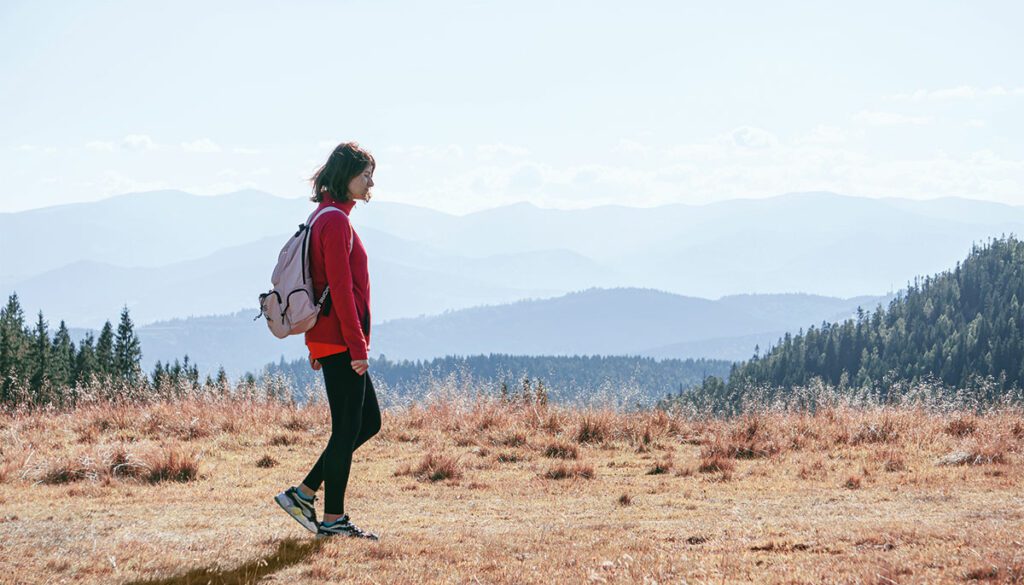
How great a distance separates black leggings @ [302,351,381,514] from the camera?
6168 mm

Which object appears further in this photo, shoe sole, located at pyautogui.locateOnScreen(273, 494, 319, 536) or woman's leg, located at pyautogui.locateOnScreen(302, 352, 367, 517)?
shoe sole, located at pyautogui.locateOnScreen(273, 494, 319, 536)

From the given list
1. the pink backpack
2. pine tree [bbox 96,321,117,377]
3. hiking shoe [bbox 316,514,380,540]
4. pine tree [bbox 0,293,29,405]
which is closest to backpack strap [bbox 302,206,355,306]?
the pink backpack

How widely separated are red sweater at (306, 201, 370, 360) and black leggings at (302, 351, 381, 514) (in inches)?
7.5

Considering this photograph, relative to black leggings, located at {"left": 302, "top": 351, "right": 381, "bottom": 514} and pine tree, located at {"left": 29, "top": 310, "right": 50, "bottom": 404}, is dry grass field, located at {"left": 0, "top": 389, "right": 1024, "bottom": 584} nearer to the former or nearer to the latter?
black leggings, located at {"left": 302, "top": 351, "right": 381, "bottom": 514}

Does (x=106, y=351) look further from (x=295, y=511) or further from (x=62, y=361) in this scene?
(x=295, y=511)

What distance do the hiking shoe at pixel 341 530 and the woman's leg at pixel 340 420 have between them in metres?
0.08

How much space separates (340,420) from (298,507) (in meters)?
0.78

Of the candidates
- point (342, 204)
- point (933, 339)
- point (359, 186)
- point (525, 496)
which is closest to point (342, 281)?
point (342, 204)

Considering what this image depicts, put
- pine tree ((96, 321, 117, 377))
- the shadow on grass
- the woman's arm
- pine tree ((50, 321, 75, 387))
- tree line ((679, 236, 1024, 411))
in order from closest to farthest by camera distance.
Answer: the shadow on grass
the woman's arm
pine tree ((50, 321, 75, 387))
pine tree ((96, 321, 117, 377))
tree line ((679, 236, 1024, 411))

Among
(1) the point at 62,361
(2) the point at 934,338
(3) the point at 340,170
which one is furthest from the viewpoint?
(2) the point at 934,338

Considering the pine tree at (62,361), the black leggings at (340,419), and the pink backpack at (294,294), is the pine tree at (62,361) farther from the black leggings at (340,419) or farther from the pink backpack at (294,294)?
the pink backpack at (294,294)

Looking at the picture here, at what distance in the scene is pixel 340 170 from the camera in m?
6.25

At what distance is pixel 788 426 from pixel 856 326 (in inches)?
6311

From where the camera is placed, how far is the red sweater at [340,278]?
596cm
